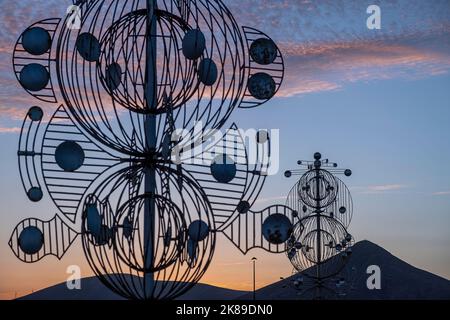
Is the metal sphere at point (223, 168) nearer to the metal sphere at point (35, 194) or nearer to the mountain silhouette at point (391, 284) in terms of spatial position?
the metal sphere at point (35, 194)

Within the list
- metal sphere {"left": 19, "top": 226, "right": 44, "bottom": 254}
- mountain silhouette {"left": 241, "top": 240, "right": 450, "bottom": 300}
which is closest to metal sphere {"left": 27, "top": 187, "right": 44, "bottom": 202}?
metal sphere {"left": 19, "top": 226, "right": 44, "bottom": 254}

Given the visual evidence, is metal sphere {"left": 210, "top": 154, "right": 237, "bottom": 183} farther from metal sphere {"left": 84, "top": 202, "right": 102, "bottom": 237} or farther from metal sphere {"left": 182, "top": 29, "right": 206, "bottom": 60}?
metal sphere {"left": 84, "top": 202, "right": 102, "bottom": 237}

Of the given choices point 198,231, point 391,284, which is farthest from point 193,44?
point 391,284

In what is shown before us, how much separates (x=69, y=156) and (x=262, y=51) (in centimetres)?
263

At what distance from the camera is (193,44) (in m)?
8.50

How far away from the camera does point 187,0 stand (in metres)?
9.46

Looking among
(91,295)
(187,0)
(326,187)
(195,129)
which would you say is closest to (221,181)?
(195,129)

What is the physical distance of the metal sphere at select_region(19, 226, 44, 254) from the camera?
365 inches

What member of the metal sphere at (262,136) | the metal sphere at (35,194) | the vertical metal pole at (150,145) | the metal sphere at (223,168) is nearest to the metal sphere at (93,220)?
the vertical metal pole at (150,145)
